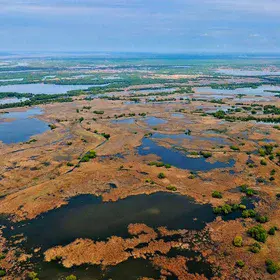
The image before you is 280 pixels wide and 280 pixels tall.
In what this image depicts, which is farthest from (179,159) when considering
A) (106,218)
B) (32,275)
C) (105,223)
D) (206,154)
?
(32,275)

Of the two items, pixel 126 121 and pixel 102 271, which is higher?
pixel 126 121

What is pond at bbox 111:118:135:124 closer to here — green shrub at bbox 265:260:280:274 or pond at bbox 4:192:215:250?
pond at bbox 4:192:215:250

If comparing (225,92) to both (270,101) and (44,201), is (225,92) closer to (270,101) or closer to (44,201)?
(270,101)

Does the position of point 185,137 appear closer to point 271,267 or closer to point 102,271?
point 271,267

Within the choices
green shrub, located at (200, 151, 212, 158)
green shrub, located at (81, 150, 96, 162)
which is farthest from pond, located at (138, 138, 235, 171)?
green shrub, located at (81, 150, 96, 162)

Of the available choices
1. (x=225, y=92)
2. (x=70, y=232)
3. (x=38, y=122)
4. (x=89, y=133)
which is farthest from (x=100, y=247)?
(x=225, y=92)

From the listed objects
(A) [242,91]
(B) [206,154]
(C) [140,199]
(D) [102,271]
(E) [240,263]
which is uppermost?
(A) [242,91]

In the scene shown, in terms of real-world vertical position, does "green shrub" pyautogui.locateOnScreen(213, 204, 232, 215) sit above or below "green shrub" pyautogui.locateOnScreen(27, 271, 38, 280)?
above
